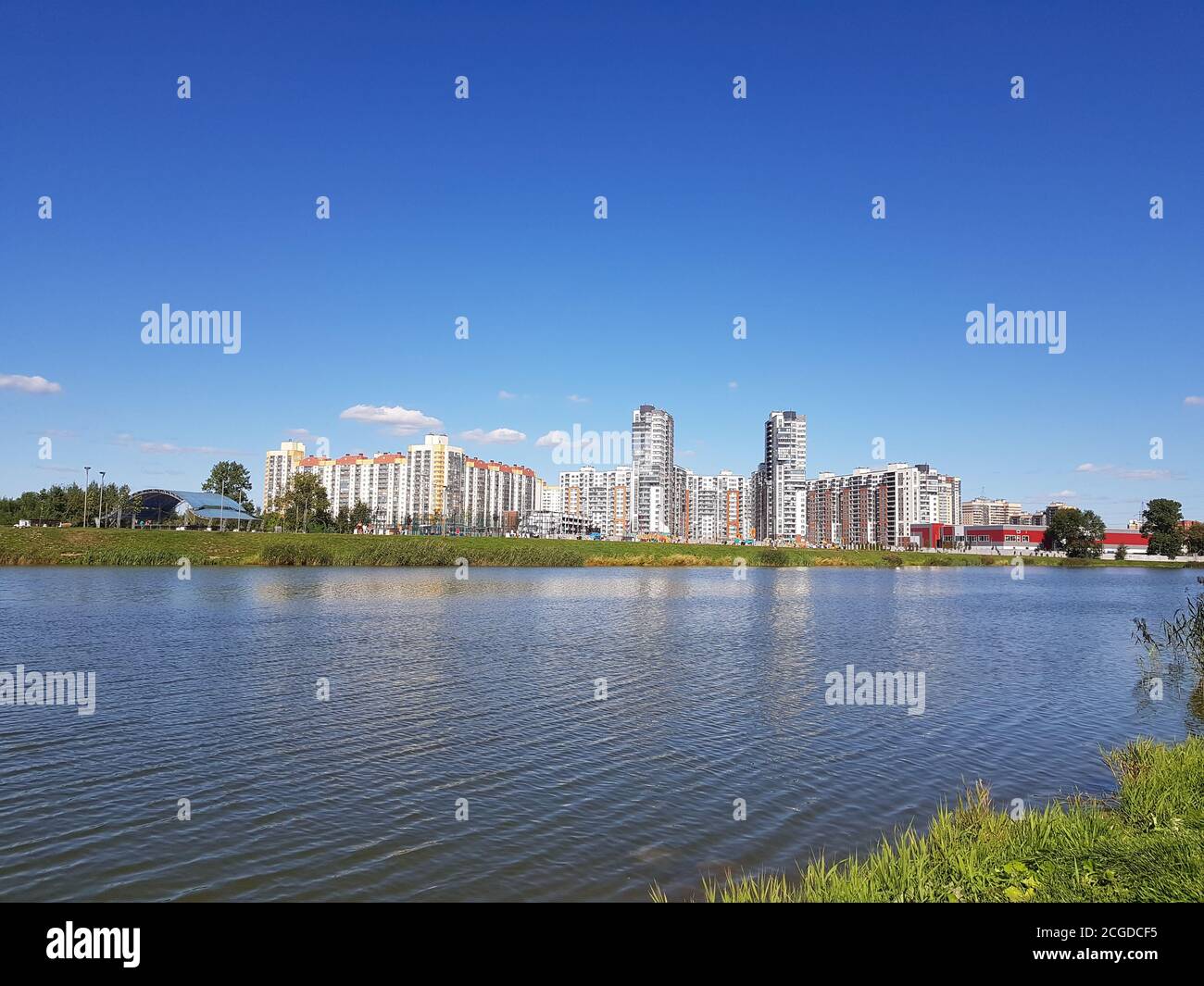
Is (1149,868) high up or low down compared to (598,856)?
up

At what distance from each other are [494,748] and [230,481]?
186m

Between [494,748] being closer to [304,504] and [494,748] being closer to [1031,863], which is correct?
[1031,863]

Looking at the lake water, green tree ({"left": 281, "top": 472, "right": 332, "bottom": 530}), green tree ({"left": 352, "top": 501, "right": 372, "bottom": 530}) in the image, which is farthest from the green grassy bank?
green tree ({"left": 352, "top": 501, "right": 372, "bottom": 530})

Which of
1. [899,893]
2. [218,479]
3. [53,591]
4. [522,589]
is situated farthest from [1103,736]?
[218,479]

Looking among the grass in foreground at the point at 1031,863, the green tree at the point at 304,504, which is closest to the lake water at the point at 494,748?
the grass in foreground at the point at 1031,863

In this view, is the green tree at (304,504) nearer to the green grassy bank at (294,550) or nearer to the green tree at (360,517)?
the green tree at (360,517)

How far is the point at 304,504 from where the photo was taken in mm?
154750

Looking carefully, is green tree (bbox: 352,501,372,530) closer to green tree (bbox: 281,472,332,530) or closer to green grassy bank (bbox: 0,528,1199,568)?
green tree (bbox: 281,472,332,530)

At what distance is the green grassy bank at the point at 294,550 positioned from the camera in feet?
285

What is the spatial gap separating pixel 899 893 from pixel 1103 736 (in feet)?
51.0

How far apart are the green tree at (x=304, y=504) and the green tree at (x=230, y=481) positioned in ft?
112

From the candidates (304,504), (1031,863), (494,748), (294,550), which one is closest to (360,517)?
(304,504)
